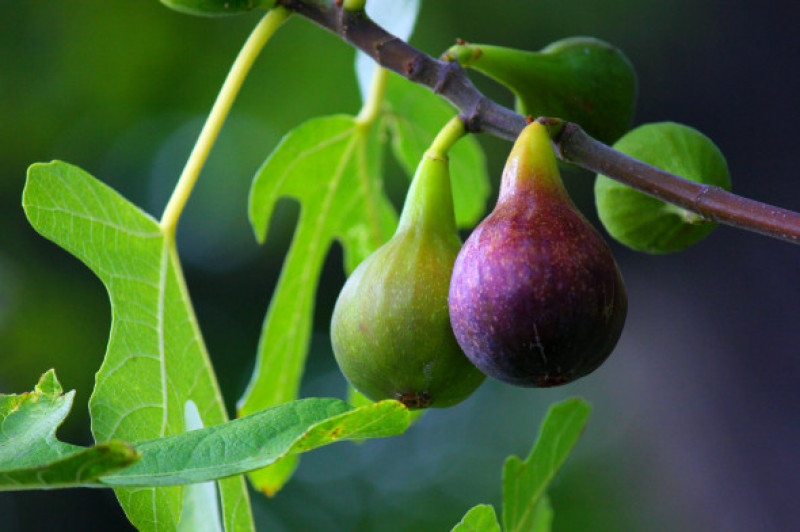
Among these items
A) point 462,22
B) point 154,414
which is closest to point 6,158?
point 462,22

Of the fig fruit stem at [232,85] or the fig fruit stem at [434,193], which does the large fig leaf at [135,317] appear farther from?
the fig fruit stem at [434,193]

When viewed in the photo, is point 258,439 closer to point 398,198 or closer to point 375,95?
point 375,95

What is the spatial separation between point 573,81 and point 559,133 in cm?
21

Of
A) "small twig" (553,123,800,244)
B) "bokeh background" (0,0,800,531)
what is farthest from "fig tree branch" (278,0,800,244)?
"bokeh background" (0,0,800,531)

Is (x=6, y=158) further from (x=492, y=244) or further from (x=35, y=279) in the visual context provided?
(x=492, y=244)

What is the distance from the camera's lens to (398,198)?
473 cm

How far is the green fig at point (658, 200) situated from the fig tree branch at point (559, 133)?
0.10m

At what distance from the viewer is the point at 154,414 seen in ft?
3.74

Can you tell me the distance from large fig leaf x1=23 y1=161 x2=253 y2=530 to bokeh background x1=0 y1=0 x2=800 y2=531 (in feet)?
6.28

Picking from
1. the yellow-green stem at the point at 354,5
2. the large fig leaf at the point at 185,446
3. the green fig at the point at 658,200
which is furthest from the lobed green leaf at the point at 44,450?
the green fig at the point at 658,200

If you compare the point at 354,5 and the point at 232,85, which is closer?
the point at 354,5

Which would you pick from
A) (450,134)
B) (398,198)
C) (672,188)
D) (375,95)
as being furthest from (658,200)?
(398,198)

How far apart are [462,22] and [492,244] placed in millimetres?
3774

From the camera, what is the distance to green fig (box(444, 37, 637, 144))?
1.07 m
